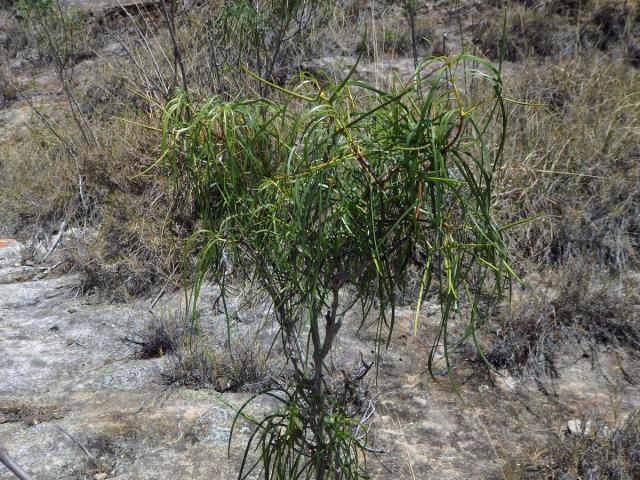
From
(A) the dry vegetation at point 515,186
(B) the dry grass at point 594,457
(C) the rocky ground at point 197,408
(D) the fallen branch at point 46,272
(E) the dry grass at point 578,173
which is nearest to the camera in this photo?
(B) the dry grass at point 594,457

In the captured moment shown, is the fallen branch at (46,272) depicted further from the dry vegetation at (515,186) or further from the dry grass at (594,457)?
the dry grass at (594,457)

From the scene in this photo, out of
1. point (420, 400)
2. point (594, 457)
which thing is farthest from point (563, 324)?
point (594, 457)

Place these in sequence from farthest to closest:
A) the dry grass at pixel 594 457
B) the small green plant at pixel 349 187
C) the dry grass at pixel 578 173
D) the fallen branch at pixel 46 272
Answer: the fallen branch at pixel 46 272 < the dry grass at pixel 578 173 < the dry grass at pixel 594 457 < the small green plant at pixel 349 187

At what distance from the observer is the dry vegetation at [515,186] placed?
11.8ft

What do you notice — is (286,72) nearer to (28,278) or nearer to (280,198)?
(28,278)

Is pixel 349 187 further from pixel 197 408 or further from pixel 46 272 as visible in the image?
pixel 46 272

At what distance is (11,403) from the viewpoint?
10.7 feet

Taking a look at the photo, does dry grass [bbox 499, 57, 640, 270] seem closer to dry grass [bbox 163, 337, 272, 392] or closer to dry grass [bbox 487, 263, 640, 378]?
dry grass [bbox 487, 263, 640, 378]

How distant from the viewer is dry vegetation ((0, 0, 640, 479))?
3598 mm

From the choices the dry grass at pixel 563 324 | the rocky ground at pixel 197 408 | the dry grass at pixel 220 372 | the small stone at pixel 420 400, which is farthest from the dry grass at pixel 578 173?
the dry grass at pixel 220 372

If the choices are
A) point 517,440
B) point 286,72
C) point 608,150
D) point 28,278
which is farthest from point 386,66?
point 517,440

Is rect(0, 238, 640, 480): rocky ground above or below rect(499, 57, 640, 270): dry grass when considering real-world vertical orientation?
below

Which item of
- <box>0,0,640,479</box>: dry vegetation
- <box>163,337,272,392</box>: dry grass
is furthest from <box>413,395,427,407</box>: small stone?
<box>163,337,272,392</box>: dry grass

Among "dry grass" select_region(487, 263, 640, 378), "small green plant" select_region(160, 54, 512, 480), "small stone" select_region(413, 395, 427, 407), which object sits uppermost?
"small green plant" select_region(160, 54, 512, 480)
